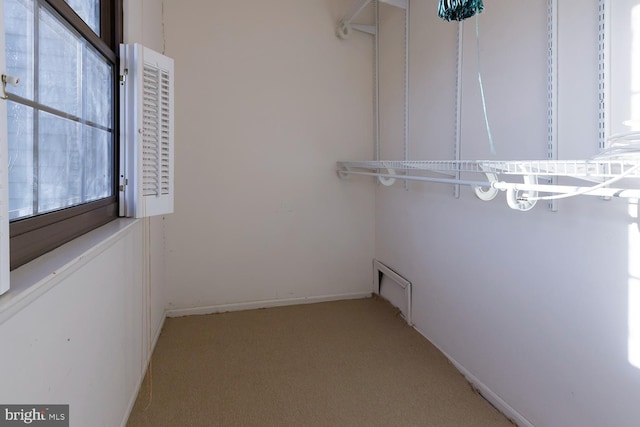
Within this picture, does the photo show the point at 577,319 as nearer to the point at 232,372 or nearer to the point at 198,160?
the point at 232,372

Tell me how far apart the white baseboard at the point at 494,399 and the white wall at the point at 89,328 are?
5.86ft

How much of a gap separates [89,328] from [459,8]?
6.24ft

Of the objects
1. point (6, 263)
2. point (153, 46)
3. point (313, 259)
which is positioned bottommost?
point (313, 259)

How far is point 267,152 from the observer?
3070 millimetres

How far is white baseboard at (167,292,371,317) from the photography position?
293 centimetres

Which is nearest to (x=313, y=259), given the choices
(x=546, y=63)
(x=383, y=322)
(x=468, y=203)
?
(x=383, y=322)

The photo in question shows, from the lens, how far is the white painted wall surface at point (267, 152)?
9.47 feet

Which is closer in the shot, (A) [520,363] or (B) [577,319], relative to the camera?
(B) [577,319]

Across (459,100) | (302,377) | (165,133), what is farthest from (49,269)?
(459,100)

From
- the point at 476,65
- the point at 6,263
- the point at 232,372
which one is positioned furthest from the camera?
the point at 232,372

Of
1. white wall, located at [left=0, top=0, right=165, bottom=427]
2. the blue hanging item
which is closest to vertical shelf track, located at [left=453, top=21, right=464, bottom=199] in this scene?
the blue hanging item

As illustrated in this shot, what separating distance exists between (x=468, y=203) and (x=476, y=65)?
2.51 ft

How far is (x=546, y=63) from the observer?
154 centimetres

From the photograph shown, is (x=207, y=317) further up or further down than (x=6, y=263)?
further down
